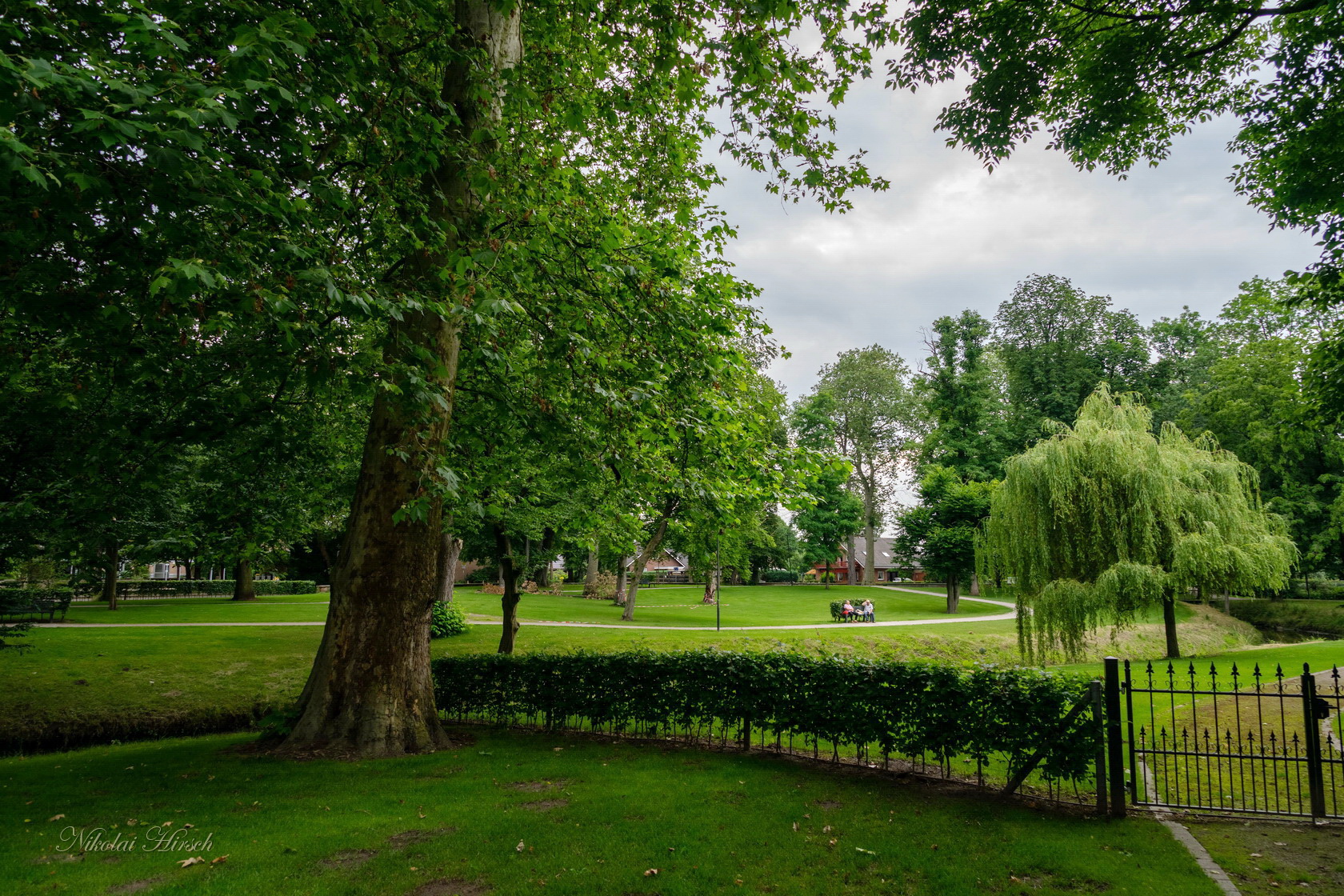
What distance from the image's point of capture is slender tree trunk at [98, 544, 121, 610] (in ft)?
58.9

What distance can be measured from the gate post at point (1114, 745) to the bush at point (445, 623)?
17.5 meters

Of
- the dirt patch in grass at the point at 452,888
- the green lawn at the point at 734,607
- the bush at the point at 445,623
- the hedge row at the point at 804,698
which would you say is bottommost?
the green lawn at the point at 734,607

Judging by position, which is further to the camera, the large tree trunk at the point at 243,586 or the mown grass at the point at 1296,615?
the large tree trunk at the point at 243,586

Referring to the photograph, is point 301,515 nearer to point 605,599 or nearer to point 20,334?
point 20,334

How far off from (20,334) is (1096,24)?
12.8 metres

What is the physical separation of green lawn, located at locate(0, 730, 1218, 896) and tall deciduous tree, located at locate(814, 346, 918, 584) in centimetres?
4313

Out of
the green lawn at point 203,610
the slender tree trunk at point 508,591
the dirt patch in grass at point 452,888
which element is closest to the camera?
the dirt patch in grass at point 452,888

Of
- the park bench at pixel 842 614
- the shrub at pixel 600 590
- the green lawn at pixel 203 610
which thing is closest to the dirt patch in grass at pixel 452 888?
the green lawn at pixel 203 610

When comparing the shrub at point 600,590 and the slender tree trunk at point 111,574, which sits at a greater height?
the slender tree trunk at point 111,574

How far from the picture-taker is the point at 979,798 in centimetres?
712

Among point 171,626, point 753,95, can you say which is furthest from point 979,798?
point 171,626

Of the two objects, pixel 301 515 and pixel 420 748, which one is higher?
pixel 301 515

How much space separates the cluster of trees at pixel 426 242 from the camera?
4898mm

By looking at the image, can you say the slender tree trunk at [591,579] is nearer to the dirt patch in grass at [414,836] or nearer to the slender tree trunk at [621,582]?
the slender tree trunk at [621,582]
